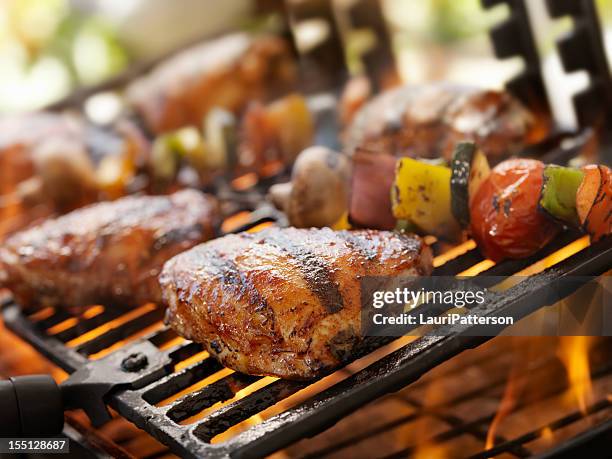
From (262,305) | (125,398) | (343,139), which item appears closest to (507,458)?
(262,305)

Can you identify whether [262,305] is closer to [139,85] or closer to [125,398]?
[125,398]

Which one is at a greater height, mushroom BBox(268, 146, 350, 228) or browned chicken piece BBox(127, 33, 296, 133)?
browned chicken piece BBox(127, 33, 296, 133)

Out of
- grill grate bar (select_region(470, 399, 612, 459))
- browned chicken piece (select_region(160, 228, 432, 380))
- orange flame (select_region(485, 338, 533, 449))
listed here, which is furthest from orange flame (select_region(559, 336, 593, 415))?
browned chicken piece (select_region(160, 228, 432, 380))

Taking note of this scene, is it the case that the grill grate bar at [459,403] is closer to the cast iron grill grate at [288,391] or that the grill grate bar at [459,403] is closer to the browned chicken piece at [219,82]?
the cast iron grill grate at [288,391]

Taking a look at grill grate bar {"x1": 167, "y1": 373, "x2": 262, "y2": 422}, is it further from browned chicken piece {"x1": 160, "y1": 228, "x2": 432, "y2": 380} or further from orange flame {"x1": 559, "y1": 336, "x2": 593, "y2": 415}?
orange flame {"x1": 559, "y1": 336, "x2": 593, "y2": 415}

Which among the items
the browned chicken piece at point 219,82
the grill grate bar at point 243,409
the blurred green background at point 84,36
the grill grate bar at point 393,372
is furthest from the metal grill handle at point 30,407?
the blurred green background at point 84,36
